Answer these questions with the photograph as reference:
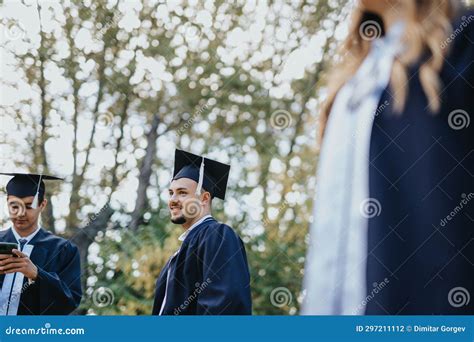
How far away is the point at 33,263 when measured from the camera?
3.34m

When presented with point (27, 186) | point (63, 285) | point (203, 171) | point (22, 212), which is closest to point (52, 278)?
point (63, 285)

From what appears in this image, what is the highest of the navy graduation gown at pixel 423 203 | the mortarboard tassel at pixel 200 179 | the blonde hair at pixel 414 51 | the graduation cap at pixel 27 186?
the blonde hair at pixel 414 51

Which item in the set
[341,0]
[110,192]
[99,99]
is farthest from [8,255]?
[341,0]

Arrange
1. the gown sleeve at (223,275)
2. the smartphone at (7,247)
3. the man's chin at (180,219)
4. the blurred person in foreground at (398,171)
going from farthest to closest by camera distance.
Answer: the smartphone at (7,247)
the man's chin at (180,219)
the gown sleeve at (223,275)
the blurred person in foreground at (398,171)

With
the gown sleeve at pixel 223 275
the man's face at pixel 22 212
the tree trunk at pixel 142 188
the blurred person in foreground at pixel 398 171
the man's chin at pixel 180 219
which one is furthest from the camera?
the tree trunk at pixel 142 188

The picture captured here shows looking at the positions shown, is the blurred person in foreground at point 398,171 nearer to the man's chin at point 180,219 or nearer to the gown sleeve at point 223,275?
the gown sleeve at point 223,275

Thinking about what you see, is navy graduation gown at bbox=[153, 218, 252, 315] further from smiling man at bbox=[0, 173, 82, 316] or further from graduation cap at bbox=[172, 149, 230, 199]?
smiling man at bbox=[0, 173, 82, 316]

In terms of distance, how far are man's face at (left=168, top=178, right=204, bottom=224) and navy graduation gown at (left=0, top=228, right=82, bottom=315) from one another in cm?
70

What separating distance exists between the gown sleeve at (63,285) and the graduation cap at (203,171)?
0.70 metres

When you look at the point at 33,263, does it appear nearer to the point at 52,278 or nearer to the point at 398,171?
the point at 52,278

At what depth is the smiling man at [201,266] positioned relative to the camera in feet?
9.02

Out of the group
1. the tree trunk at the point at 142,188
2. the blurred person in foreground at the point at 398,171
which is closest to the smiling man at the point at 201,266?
the tree trunk at the point at 142,188

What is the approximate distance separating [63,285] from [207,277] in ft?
2.93
